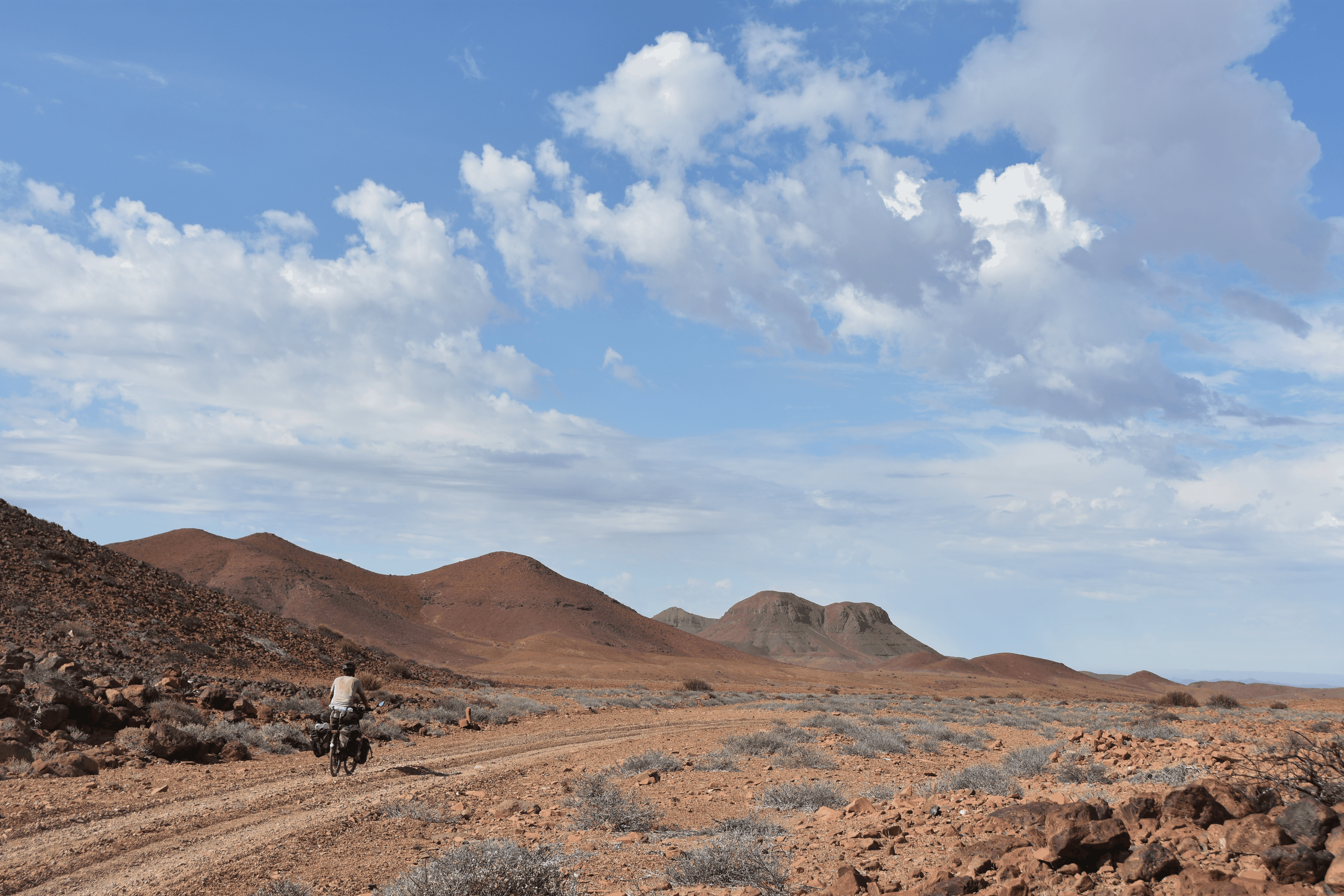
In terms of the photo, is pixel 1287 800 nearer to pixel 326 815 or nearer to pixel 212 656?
pixel 326 815

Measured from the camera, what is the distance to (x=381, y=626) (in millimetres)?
80375

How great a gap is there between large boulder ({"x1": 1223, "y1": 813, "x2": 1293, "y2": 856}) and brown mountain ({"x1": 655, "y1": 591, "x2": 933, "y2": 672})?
12500cm

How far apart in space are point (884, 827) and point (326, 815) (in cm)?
683

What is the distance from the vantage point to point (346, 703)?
13805 millimetres

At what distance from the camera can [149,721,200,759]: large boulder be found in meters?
14.3

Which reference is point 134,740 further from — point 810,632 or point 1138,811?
point 810,632

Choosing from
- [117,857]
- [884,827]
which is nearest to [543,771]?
[117,857]

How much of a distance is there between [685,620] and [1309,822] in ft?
567

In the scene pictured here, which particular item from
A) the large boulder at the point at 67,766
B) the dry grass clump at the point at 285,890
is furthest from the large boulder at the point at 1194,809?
the large boulder at the point at 67,766

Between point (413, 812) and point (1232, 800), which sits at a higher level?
point (1232, 800)

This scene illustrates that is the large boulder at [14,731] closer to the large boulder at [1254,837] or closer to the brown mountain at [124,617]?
the brown mountain at [124,617]

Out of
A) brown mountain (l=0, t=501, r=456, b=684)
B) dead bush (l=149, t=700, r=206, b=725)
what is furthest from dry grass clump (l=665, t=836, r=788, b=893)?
brown mountain (l=0, t=501, r=456, b=684)

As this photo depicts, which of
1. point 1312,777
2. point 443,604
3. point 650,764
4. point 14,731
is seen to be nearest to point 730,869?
point 1312,777

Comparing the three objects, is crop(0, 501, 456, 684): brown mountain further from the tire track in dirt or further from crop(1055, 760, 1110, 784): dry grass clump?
crop(1055, 760, 1110, 784): dry grass clump
